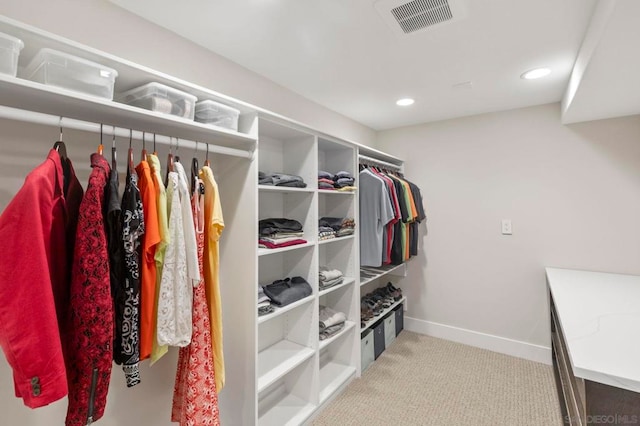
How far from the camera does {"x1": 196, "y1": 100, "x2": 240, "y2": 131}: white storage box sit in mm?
1428

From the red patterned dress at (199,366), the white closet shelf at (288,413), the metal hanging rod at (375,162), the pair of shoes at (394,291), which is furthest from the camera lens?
the pair of shoes at (394,291)

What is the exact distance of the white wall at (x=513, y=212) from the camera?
2.43 metres

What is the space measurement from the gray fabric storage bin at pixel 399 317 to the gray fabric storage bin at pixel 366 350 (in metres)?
0.59

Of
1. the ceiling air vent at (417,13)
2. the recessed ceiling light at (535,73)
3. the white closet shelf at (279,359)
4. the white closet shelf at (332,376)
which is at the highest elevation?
the recessed ceiling light at (535,73)

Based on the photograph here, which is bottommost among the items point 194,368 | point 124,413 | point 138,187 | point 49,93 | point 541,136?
point 124,413

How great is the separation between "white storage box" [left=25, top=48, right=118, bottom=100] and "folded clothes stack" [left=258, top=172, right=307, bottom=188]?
2.78 feet

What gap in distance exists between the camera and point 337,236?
91.2 inches

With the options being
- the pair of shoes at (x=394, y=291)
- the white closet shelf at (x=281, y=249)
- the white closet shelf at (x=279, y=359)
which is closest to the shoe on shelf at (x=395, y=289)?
the pair of shoes at (x=394, y=291)

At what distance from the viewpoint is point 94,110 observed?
109 cm

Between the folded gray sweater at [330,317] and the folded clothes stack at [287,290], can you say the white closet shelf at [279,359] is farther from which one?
the folded clothes stack at [287,290]

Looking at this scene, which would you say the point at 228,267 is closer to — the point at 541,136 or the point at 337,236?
the point at 337,236

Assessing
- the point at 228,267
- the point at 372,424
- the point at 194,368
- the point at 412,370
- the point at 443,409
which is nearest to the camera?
the point at 194,368

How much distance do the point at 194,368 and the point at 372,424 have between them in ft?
4.21

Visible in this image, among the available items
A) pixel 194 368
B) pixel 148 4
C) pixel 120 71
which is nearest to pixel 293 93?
pixel 148 4
